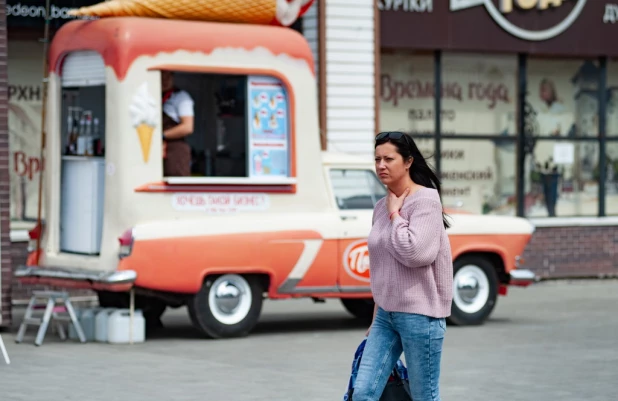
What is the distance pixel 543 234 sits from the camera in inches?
Answer: 776

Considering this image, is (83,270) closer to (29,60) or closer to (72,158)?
(72,158)

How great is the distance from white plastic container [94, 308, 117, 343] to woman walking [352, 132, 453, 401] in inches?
255

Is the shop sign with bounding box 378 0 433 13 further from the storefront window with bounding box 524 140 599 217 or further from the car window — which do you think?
the car window

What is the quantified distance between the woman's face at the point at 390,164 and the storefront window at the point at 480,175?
12908mm

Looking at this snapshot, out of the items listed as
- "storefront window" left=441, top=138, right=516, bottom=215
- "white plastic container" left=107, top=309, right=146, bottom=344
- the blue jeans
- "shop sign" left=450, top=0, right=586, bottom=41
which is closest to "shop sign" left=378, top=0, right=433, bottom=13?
"shop sign" left=450, top=0, right=586, bottom=41

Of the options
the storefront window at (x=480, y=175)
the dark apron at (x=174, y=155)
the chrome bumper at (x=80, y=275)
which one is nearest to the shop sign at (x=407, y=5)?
the storefront window at (x=480, y=175)

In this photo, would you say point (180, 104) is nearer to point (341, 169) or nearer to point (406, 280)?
point (341, 169)

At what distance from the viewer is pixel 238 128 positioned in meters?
13.2

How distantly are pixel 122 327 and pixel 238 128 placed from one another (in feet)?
7.27

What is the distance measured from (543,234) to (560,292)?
153 centimetres

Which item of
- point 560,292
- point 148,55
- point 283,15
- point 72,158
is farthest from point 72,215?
point 560,292

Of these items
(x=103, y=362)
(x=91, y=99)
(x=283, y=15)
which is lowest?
(x=103, y=362)

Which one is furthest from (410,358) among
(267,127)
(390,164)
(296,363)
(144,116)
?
(267,127)

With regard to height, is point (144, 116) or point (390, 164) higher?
point (144, 116)
